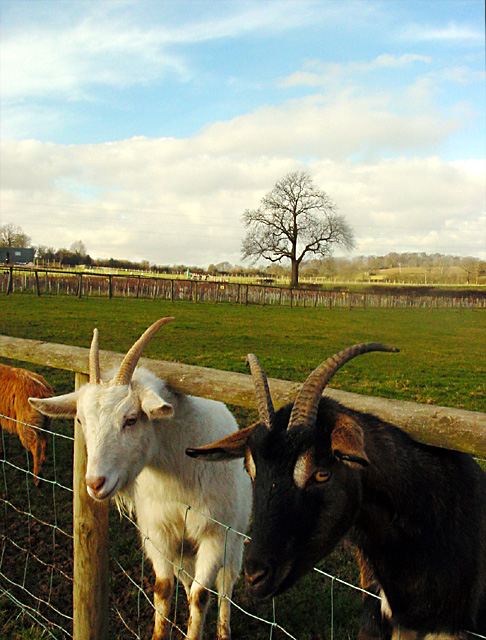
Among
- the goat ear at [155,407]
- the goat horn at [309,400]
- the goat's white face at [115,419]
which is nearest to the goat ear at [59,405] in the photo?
the goat's white face at [115,419]

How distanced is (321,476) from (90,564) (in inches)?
68.0

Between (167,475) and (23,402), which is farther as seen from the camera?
(23,402)

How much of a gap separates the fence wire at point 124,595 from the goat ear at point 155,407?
0.68m

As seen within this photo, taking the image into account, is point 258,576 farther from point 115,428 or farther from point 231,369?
point 231,369

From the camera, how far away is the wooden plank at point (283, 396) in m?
1.76

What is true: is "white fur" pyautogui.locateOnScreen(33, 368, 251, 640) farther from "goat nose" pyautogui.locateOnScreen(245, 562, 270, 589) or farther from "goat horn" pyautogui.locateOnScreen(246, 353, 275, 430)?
"goat nose" pyautogui.locateOnScreen(245, 562, 270, 589)

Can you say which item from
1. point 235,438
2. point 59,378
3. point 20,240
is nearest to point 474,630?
point 235,438

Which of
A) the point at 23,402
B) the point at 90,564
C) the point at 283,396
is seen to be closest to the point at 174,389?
the point at 283,396

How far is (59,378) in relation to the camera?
32.0ft

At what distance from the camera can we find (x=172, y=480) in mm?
2936

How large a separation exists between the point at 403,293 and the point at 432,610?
197 feet

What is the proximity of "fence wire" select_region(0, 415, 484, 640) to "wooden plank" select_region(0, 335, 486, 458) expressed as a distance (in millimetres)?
597

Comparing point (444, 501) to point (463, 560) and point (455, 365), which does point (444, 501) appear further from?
point (455, 365)

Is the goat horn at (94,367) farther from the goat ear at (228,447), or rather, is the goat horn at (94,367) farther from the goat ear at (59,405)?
the goat ear at (228,447)
